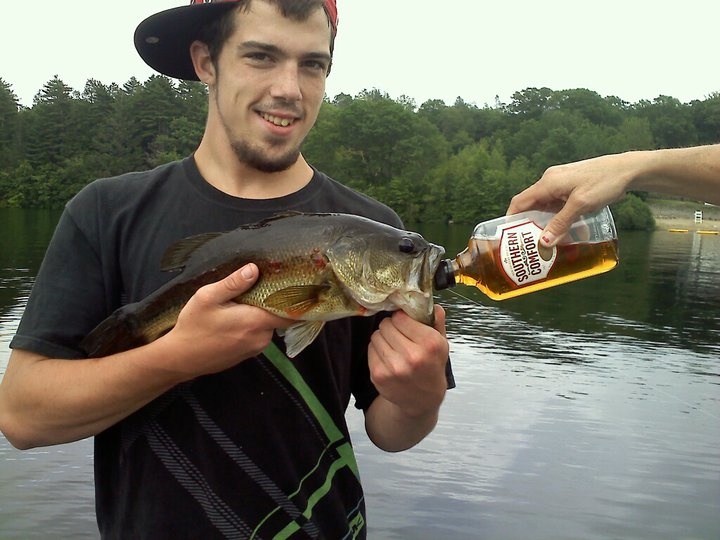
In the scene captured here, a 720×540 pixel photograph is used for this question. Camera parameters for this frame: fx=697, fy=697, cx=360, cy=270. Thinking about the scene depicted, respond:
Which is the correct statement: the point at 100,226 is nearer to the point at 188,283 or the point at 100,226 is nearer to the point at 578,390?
the point at 188,283

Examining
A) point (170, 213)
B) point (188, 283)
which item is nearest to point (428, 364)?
point (188, 283)

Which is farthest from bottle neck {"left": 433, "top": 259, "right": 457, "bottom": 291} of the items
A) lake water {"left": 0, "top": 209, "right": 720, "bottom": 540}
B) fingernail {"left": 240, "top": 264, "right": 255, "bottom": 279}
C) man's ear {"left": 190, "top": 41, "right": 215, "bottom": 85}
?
lake water {"left": 0, "top": 209, "right": 720, "bottom": 540}

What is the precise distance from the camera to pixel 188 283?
2.54 metres

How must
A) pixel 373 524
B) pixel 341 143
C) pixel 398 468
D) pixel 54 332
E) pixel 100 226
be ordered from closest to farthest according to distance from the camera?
pixel 54 332 → pixel 100 226 → pixel 373 524 → pixel 398 468 → pixel 341 143

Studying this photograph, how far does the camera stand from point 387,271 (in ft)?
8.07

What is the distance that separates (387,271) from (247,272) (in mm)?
489

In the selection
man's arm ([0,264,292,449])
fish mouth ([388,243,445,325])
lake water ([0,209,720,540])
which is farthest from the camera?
lake water ([0,209,720,540])

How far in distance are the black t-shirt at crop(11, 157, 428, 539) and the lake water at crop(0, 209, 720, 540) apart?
375 inches

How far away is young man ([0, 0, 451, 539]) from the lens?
7.95ft

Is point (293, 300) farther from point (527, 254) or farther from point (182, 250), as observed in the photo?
point (527, 254)

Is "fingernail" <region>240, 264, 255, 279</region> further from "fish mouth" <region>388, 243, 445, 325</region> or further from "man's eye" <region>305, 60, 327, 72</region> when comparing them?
"man's eye" <region>305, 60, 327, 72</region>

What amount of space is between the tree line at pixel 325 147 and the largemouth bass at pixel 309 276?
80838 millimetres

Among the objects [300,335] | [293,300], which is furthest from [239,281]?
[300,335]

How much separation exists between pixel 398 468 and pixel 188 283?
38.7ft
